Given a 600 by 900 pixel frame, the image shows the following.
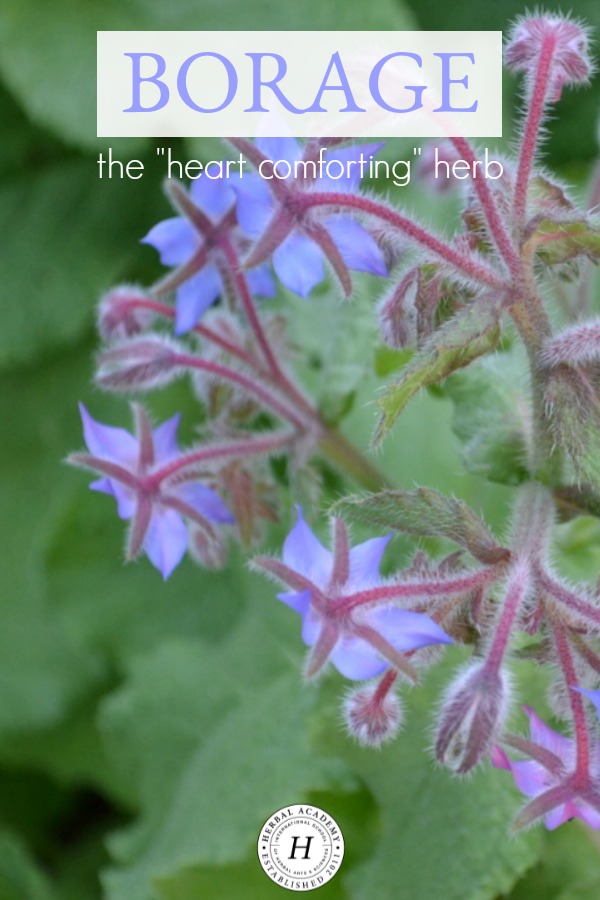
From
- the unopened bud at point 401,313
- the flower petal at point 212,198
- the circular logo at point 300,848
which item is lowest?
the circular logo at point 300,848

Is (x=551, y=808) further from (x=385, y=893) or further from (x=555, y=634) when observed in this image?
(x=385, y=893)

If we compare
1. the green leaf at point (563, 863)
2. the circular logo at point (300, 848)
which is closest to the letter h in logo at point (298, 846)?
the circular logo at point (300, 848)

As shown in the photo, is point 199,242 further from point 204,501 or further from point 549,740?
point 549,740

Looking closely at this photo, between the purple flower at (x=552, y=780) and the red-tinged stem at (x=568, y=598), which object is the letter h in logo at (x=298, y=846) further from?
the red-tinged stem at (x=568, y=598)

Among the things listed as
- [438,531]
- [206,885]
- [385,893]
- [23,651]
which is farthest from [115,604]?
[438,531]

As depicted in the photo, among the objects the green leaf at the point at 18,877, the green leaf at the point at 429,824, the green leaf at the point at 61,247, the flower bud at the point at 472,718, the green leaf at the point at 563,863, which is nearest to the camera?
the flower bud at the point at 472,718

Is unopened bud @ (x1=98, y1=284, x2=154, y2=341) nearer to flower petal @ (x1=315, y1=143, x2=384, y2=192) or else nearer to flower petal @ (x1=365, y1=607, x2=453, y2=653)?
flower petal @ (x1=315, y1=143, x2=384, y2=192)
